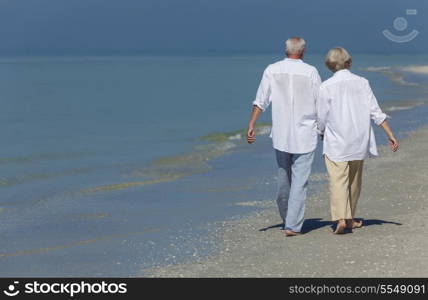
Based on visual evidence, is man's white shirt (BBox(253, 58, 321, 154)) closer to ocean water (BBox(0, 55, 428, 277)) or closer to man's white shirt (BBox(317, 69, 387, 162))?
man's white shirt (BBox(317, 69, 387, 162))

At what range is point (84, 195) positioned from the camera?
14086 millimetres

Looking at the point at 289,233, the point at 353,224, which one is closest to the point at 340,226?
the point at 353,224

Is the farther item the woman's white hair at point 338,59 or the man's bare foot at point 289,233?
the man's bare foot at point 289,233

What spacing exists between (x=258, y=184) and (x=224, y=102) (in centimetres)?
2827

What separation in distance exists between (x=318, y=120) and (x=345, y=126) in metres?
0.26

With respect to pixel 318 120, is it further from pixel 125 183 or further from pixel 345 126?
pixel 125 183

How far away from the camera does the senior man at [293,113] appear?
9156 mm

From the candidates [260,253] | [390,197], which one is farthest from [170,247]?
[390,197]

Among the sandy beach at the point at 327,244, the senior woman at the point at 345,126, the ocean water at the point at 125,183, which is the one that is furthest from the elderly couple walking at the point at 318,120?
the ocean water at the point at 125,183

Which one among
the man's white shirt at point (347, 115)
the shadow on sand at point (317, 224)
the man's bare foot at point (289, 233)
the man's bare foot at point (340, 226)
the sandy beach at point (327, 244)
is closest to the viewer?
the sandy beach at point (327, 244)

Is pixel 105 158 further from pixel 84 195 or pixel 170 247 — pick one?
pixel 170 247

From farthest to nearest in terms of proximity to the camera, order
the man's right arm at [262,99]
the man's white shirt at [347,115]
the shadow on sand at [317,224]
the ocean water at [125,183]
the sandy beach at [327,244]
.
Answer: the shadow on sand at [317,224], the ocean water at [125,183], the man's right arm at [262,99], the man's white shirt at [347,115], the sandy beach at [327,244]

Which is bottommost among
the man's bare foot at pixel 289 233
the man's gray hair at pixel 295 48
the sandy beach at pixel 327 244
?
the sandy beach at pixel 327 244

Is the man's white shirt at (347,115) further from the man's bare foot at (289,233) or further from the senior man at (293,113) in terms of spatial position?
the man's bare foot at (289,233)
